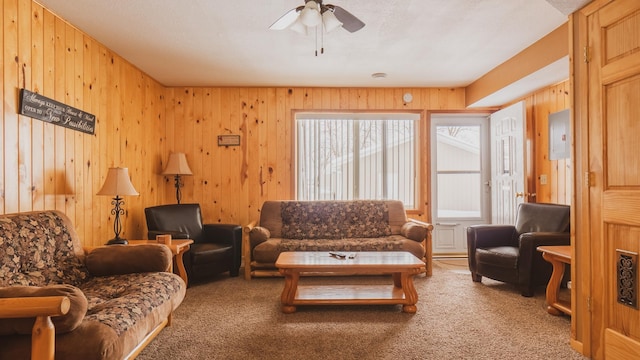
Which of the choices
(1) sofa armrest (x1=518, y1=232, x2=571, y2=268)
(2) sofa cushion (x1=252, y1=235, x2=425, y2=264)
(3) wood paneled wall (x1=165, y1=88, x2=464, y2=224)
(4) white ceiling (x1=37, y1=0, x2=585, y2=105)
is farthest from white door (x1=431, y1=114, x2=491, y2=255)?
(3) wood paneled wall (x1=165, y1=88, x2=464, y2=224)

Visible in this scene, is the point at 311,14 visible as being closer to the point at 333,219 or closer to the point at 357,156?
the point at 333,219

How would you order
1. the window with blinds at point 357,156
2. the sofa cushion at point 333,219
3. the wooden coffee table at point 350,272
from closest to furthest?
1. the wooden coffee table at point 350,272
2. the sofa cushion at point 333,219
3. the window with blinds at point 357,156

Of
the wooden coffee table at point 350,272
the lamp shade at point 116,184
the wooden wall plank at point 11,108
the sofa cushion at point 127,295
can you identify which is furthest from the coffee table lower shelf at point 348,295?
the wooden wall plank at point 11,108

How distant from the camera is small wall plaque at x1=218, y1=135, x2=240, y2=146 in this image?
493cm

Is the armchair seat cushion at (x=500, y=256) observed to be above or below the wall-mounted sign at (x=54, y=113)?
below

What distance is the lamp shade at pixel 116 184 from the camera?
123 inches

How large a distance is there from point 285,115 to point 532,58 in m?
2.93

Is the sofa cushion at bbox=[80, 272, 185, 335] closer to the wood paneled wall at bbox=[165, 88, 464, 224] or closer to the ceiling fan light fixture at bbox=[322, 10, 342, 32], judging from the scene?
the ceiling fan light fixture at bbox=[322, 10, 342, 32]

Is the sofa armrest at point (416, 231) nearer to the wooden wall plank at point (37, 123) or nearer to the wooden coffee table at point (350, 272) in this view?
the wooden coffee table at point (350, 272)

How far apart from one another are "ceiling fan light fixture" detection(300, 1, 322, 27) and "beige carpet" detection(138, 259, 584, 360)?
203cm

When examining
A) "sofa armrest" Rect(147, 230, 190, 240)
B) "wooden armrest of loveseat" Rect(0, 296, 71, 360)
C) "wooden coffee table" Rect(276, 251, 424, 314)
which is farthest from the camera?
"sofa armrest" Rect(147, 230, 190, 240)

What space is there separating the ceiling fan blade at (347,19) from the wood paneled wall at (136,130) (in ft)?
6.98

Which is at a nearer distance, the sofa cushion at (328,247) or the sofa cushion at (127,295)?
the sofa cushion at (127,295)

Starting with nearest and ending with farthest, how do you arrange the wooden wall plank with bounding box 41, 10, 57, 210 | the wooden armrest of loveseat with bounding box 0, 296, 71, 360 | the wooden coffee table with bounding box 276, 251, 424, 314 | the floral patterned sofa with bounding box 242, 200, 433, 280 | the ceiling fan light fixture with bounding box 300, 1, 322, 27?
the wooden armrest of loveseat with bounding box 0, 296, 71, 360 < the ceiling fan light fixture with bounding box 300, 1, 322, 27 < the wooden wall plank with bounding box 41, 10, 57, 210 < the wooden coffee table with bounding box 276, 251, 424, 314 < the floral patterned sofa with bounding box 242, 200, 433, 280
